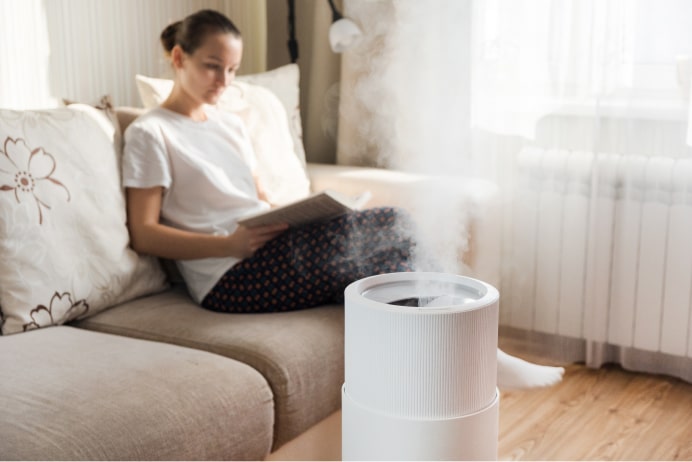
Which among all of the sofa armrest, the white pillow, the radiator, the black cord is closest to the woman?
the white pillow

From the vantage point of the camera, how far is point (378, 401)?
849 millimetres

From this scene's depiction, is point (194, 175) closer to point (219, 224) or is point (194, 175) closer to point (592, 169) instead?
point (219, 224)

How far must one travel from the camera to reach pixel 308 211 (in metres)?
1.84

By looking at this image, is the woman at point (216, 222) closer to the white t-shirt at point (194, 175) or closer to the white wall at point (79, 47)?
the white t-shirt at point (194, 175)

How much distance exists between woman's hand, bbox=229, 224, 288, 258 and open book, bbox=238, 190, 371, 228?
2 cm

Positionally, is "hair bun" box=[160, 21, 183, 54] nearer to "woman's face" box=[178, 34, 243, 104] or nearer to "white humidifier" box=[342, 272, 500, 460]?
"woman's face" box=[178, 34, 243, 104]

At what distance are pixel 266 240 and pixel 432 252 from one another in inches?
15.4

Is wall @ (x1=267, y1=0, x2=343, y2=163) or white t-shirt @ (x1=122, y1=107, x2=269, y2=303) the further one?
wall @ (x1=267, y1=0, x2=343, y2=163)

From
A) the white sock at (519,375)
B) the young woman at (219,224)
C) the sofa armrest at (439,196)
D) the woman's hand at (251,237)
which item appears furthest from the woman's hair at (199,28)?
the white sock at (519,375)

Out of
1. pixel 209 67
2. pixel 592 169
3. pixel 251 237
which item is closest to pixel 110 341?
pixel 251 237

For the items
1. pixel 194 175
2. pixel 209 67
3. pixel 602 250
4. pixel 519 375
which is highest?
pixel 209 67

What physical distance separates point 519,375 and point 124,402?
1.07 metres

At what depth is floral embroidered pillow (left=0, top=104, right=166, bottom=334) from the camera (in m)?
1.67

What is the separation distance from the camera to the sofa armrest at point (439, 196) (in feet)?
7.89
